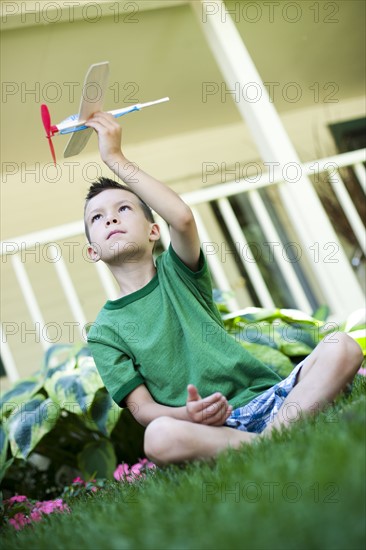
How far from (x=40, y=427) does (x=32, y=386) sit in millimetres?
526

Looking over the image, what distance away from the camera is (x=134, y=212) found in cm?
219

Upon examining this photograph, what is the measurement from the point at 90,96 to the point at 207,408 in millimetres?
894

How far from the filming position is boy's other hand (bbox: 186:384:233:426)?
1.67 m

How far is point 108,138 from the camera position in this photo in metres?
2.01

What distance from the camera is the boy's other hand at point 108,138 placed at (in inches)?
78.9

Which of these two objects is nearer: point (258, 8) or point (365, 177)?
point (365, 177)

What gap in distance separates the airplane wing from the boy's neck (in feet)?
1.21

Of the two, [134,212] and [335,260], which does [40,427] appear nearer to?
[134,212]

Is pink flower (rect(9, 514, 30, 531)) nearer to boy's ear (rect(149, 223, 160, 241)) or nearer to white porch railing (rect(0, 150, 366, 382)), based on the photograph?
boy's ear (rect(149, 223, 160, 241))

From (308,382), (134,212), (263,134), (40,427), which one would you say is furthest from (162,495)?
(263,134)

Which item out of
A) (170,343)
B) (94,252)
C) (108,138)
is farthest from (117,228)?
(170,343)

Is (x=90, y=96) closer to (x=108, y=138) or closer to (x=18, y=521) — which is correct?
(x=108, y=138)

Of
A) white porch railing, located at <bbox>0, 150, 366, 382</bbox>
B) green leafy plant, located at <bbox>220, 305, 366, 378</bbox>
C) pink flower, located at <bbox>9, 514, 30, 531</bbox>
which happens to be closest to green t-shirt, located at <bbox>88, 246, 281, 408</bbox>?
pink flower, located at <bbox>9, 514, 30, 531</bbox>

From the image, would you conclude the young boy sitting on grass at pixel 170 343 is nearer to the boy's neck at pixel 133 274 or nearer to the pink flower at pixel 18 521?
the boy's neck at pixel 133 274
